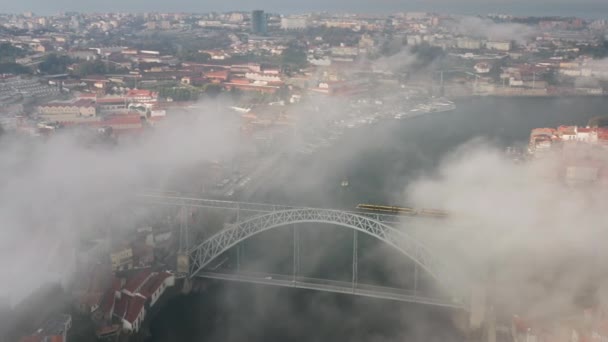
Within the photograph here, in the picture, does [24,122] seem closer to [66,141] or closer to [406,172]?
[66,141]

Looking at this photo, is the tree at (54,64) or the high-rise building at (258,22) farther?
the high-rise building at (258,22)

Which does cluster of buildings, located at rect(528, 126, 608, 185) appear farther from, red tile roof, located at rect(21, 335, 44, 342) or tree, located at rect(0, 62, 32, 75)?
tree, located at rect(0, 62, 32, 75)

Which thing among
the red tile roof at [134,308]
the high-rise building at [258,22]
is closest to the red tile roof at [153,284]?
the red tile roof at [134,308]

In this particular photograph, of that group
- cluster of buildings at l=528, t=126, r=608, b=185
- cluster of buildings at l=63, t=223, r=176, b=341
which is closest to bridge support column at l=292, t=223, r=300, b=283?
cluster of buildings at l=63, t=223, r=176, b=341

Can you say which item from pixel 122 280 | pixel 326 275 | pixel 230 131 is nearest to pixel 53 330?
pixel 122 280

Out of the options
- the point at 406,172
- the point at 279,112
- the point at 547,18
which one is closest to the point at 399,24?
the point at 547,18

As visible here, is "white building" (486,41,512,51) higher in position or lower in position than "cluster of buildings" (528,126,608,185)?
higher

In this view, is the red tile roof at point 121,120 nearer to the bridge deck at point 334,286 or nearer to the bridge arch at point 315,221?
the bridge arch at point 315,221
